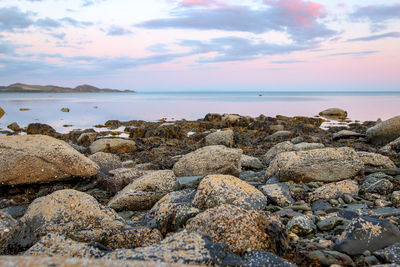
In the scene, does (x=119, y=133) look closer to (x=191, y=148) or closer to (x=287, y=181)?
(x=191, y=148)

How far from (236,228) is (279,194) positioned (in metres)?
2.17

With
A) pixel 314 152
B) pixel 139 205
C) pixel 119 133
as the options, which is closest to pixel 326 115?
pixel 119 133

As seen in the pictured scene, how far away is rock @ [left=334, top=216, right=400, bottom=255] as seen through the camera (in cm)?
311

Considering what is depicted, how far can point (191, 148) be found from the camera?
1198cm

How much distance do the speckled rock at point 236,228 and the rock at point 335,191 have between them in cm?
224

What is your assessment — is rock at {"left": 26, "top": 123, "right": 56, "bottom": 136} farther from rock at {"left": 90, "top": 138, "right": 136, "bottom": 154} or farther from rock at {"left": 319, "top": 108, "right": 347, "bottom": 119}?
rock at {"left": 319, "top": 108, "right": 347, "bottom": 119}

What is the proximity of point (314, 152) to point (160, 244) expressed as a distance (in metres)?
4.53

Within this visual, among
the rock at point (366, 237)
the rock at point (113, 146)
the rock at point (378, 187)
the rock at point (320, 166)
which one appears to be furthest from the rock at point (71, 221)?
the rock at point (113, 146)

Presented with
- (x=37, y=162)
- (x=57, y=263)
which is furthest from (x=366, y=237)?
(x=37, y=162)

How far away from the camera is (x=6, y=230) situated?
3508mm

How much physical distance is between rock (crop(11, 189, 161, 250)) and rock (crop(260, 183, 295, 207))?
2.35 meters

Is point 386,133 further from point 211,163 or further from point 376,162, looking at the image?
point 211,163

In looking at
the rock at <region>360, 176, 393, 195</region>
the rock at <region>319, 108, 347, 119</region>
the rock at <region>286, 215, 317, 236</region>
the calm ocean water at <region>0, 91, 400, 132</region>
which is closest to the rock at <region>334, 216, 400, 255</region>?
the rock at <region>286, 215, 317, 236</region>

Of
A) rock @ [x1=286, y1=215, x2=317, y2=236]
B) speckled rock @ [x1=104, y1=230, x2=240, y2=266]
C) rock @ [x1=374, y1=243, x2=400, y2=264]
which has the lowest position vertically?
rock @ [x1=286, y1=215, x2=317, y2=236]
